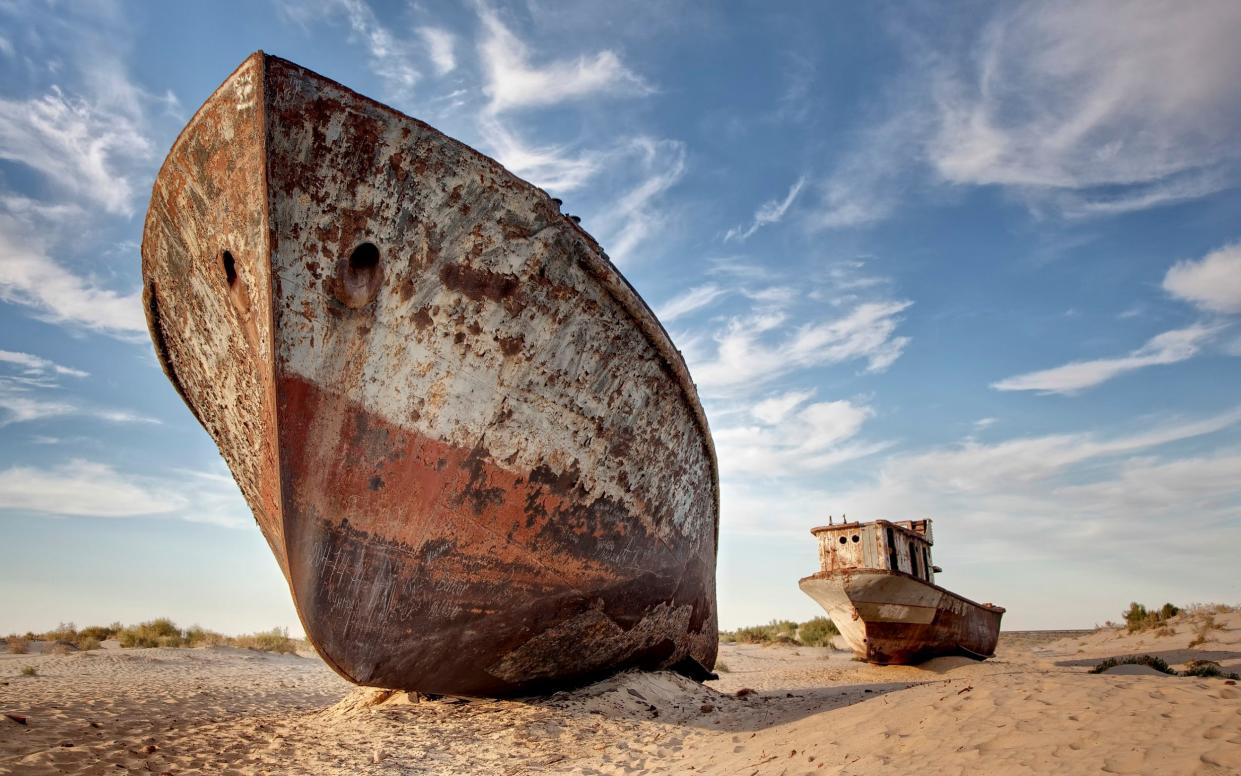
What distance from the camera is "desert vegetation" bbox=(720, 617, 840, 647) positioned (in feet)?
62.1

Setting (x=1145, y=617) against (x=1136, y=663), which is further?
(x=1145, y=617)

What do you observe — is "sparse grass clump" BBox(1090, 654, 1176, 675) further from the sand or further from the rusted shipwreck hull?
the rusted shipwreck hull

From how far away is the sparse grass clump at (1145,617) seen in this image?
18328 mm

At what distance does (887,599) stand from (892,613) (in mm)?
304

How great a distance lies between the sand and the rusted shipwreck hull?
0.54m

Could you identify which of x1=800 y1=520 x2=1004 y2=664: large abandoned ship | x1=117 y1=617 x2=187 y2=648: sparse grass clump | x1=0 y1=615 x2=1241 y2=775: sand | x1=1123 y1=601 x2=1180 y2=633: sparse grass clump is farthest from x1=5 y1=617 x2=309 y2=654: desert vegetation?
x1=1123 y1=601 x2=1180 y2=633: sparse grass clump

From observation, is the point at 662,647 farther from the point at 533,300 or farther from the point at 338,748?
the point at 533,300

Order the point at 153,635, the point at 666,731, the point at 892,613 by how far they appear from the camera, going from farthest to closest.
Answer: the point at 153,635, the point at 892,613, the point at 666,731

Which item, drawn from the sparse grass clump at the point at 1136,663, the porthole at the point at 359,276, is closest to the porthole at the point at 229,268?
the porthole at the point at 359,276

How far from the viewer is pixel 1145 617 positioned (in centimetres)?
1914

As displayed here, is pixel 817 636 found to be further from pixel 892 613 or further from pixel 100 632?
pixel 100 632

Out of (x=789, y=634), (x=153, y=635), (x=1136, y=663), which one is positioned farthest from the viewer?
(x=789, y=634)

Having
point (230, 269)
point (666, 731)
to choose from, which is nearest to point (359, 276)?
point (230, 269)

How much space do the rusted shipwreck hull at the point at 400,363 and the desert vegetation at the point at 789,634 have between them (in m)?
16.4
